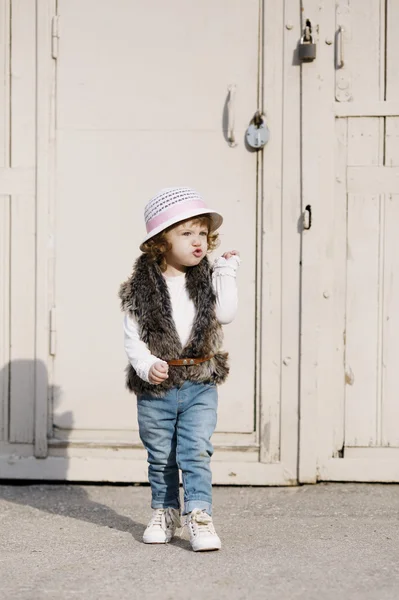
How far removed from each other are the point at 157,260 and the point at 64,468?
1.41 meters

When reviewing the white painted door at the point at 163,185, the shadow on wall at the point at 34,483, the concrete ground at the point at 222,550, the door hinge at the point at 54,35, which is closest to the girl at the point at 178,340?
the concrete ground at the point at 222,550

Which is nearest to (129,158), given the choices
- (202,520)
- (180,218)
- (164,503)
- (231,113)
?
(231,113)

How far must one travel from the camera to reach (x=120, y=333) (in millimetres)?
4754

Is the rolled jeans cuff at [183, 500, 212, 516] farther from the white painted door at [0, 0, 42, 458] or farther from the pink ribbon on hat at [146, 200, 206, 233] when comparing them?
the white painted door at [0, 0, 42, 458]

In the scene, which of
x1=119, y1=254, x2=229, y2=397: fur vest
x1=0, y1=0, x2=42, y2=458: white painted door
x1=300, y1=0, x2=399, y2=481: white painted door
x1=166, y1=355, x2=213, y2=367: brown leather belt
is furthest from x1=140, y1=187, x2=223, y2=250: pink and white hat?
x1=0, y1=0, x2=42, y2=458: white painted door

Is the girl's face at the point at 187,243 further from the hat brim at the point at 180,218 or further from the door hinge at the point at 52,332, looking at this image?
the door hinge at the point at 52,332

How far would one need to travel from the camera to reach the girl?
3.68m

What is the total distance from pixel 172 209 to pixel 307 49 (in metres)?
1.31

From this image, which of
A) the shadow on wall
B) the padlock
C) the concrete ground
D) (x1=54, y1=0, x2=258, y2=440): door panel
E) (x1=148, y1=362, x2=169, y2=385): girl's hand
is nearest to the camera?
the concrete ground

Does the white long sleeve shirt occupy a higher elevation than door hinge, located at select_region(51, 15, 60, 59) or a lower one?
lower

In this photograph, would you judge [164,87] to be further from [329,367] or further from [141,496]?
[141,496]

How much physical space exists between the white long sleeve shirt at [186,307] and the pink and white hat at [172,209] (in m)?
0.20

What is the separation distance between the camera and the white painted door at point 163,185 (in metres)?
4.66

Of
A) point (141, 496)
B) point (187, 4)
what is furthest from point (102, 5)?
point (141, 496)
